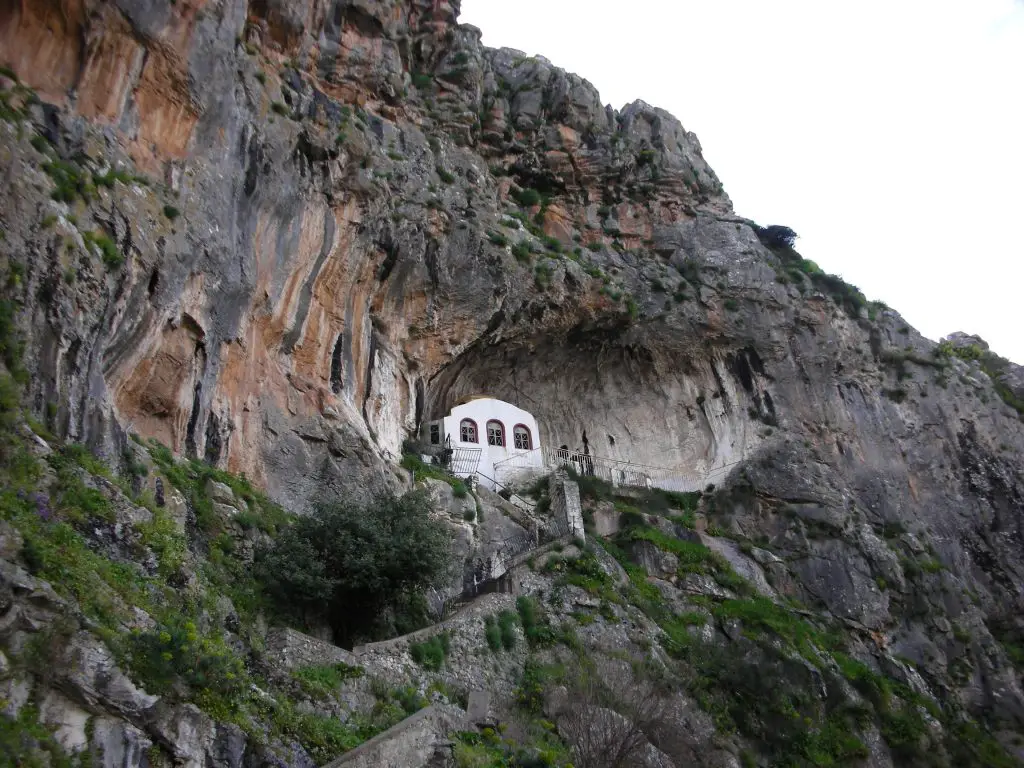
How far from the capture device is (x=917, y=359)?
1646 inches

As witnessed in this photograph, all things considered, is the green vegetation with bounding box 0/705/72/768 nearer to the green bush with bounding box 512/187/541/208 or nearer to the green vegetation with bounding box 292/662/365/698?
the green vegetation with bounding box 292/662/365/698

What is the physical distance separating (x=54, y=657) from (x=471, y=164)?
29.7m

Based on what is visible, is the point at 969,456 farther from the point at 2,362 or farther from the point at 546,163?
the point at 2,362

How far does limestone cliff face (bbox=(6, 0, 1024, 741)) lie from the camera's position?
62.4 feet

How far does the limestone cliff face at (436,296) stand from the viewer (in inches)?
749

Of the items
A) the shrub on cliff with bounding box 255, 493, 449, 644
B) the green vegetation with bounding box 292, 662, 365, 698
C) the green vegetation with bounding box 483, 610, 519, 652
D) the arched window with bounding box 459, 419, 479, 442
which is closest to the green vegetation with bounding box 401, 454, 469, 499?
the arched window with bounding box 459, 419, 479, 442

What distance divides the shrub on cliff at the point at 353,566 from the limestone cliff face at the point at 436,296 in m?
3.54

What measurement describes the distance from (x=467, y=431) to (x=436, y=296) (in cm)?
616

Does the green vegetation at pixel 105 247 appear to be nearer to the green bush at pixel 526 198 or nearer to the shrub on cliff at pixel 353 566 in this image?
the shrub on cliff at pixel 353 566

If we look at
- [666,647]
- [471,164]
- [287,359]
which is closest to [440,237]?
[471,164]

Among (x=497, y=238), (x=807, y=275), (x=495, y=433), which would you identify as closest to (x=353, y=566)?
(x=495, y=433)

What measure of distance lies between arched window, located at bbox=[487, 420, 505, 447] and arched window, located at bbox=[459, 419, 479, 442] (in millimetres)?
663

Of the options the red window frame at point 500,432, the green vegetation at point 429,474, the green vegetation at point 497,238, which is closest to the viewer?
the green vegetation at point 429,474

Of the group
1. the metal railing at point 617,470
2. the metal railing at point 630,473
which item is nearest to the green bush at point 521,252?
the metal railing at point 617,470
